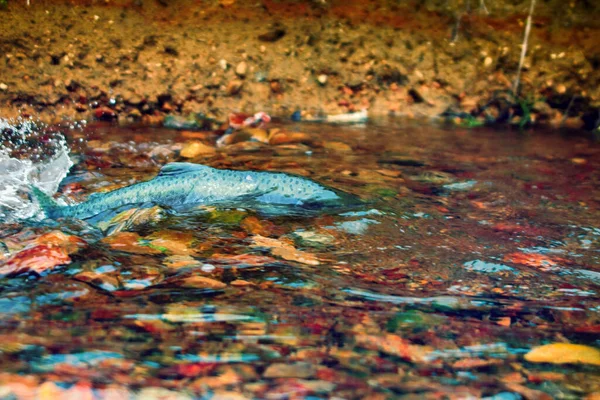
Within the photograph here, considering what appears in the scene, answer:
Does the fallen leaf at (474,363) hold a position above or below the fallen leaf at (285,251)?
above

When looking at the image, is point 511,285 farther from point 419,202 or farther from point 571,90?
point 571,90

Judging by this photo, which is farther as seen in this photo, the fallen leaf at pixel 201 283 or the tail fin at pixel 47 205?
the tail fin at pixel 47 205

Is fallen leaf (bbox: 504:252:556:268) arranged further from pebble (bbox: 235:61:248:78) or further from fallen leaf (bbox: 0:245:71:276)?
pebble (bbox: 235:61:248:78)

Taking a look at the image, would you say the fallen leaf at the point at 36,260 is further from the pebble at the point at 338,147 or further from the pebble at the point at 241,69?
the pebble at the point at 241,69

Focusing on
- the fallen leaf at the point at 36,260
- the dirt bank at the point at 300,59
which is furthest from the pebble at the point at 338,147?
the fallen leaf at the point at 36,260

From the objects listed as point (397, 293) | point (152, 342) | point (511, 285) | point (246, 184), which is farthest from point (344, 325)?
point (246, 184)

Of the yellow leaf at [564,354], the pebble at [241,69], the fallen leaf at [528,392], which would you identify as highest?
the pebble at [241,69]

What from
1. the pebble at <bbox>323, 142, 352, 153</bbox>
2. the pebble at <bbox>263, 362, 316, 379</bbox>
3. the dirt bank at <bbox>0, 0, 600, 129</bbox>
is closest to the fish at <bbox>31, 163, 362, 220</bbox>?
the pebble at <bbox>323, 142, 352, 153</bbox>

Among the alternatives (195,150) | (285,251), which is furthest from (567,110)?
(285,251)
